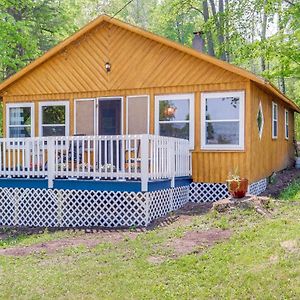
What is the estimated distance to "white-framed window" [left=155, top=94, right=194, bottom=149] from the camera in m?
11.4

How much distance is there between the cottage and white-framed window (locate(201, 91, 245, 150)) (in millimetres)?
25

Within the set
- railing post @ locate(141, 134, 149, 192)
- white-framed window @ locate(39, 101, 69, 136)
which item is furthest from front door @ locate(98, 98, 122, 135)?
railing post @ locate(141, 134, 149, 192)

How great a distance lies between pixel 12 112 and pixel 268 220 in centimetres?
899

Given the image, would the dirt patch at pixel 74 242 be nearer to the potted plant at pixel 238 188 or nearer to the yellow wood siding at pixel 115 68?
the potted plant at pixel 238 188

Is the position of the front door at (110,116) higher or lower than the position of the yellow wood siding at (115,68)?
lower

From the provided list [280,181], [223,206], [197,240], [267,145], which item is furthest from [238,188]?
[280,181]

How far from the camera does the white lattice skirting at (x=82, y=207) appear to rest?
9.34 m

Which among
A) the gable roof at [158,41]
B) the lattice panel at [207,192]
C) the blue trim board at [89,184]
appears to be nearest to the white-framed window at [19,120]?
the gable roof at [158,41]

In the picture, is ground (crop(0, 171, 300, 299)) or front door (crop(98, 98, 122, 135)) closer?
ground (crop(0, 171, 300, 299))

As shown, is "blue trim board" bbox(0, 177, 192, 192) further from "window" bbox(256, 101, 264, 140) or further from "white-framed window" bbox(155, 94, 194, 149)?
"window" bbox(256, 101, 264, 140)

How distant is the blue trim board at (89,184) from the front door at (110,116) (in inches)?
107

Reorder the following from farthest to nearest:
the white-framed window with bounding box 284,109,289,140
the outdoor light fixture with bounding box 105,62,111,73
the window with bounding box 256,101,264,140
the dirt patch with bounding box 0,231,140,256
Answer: the white-framed window with bounding box 284,109,289,140 → the outdoor light fixture with bounding box 105,62,111,73 → the window with bounding box 256,101,264,140 → the dirt patch with bounding box 0,231,140,256

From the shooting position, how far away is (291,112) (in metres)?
19.7

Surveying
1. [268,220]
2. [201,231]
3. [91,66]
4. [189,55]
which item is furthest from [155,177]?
[91,66]
